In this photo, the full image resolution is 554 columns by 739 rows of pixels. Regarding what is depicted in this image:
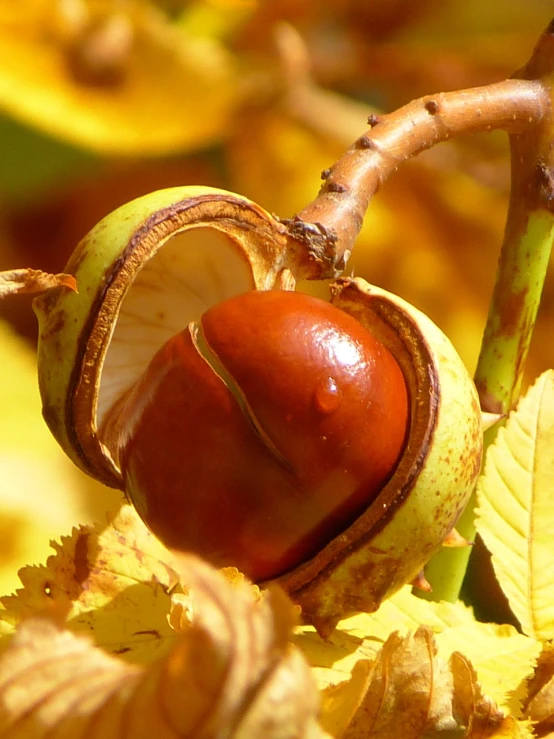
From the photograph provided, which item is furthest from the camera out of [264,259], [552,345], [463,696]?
[552,345]

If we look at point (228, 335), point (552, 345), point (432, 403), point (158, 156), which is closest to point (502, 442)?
point (432, 403)

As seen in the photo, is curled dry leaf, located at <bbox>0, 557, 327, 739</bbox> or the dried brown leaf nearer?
curled dry leaf, located at <bbox>0, 557, 327, 739</bbox>

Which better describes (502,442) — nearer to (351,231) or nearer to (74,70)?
(351,231)

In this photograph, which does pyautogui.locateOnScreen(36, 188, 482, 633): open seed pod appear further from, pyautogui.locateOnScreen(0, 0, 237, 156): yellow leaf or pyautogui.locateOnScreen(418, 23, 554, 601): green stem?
pyautogui.locateOnScreen(0, 0, 237, 156): yellow leaf

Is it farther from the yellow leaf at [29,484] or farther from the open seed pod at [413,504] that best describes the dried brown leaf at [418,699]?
the yellow leaf at [29,484]

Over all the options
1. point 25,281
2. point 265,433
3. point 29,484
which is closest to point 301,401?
point 265,433

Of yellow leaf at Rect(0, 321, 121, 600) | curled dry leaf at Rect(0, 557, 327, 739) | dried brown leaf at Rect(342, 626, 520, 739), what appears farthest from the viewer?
yellow leaf at Rect(0, 321, 121, 600)

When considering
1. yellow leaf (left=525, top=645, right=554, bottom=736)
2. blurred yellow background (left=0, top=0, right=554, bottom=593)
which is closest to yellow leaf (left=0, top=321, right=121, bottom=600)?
blurred yellow background (left=0, top=0, right=554, bottom=593)

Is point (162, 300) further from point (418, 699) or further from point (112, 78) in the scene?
point (112, 78)
